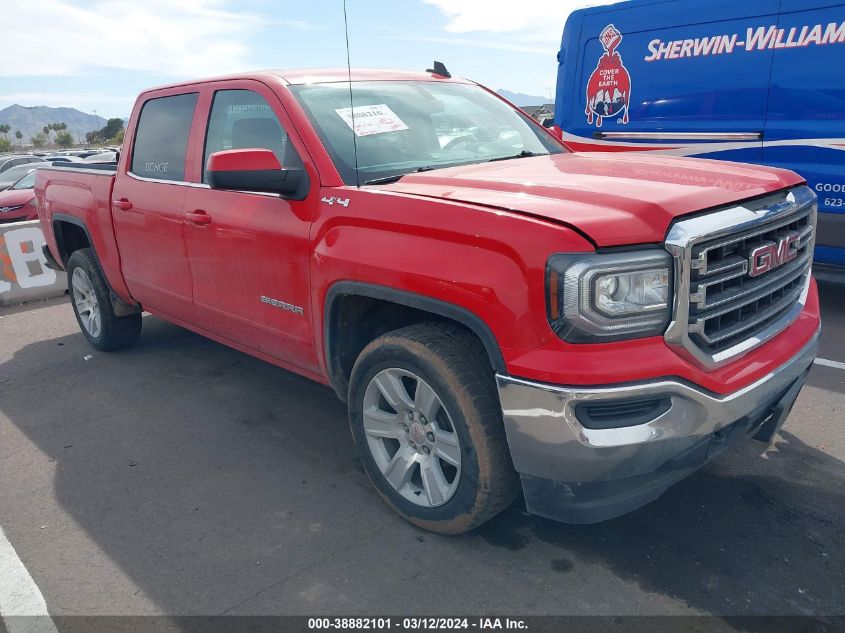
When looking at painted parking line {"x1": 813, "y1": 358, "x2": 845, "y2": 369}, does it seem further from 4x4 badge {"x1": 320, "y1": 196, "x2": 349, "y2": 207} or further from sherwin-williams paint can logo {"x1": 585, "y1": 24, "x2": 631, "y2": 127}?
4x4 badge {"x1": 320, "y1": 196, "x2": 349, "y2": 207}

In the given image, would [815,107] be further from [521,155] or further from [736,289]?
[736,289]

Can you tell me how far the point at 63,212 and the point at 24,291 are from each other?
10.4ft

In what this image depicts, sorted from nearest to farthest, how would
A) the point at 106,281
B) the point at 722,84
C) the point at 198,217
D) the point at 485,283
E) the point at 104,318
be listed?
the point at 485,283
the point at 198,217
the point at 106,281
the point at 104,318
the point at 722,84

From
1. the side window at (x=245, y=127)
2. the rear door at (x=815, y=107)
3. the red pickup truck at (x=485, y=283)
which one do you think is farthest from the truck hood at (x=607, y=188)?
the rear door at (x=815, y=107)

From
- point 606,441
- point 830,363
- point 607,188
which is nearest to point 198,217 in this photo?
point 607,188

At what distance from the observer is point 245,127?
3.75m

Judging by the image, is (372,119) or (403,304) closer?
(403,304)

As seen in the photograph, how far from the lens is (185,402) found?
460 centimetres

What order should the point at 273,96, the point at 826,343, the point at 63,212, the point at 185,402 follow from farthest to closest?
1. the point at 63,212
2. the point at 826,343
3. the point at 185,402
4. the point at 273,96

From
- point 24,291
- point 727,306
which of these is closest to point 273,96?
point 727,306

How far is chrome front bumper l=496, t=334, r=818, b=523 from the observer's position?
2.27 meters

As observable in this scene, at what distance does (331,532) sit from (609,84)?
17.8ft

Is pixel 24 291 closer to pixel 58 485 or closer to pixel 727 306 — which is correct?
pixel 58 485

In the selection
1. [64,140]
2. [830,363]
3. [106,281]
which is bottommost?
[64,140]
